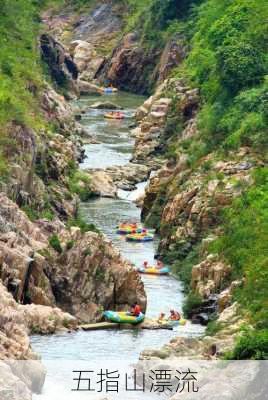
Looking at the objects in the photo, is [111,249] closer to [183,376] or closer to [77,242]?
[77,242]

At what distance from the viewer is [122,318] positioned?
236ft

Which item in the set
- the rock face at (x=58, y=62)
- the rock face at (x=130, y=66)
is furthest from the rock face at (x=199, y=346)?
the rock face at (x=130, y=66)

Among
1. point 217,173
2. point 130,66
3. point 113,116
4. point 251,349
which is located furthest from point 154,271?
point 130,66

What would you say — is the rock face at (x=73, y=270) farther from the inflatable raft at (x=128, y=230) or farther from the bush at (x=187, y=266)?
the inflatable raft at (x=128, y=230)

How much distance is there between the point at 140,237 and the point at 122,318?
23065 mm

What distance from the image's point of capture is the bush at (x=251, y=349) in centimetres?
5581

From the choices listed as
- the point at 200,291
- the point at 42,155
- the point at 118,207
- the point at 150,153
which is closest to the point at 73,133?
the point at 150,153

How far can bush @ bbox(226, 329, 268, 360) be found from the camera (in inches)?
2197

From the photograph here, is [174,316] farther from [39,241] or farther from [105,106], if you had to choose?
[105,106]

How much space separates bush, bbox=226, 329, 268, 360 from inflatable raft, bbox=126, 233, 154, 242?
36.8 metres

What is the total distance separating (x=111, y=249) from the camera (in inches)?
2995

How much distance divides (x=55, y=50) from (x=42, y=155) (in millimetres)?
50997

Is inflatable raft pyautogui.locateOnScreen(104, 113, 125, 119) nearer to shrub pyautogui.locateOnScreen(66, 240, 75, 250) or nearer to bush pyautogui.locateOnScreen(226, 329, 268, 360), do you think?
shrub pyautogui.locateOnScreen(66, 240, 75, 250)

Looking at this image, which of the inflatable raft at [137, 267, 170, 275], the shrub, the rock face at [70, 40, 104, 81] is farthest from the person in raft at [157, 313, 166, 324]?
the rock face at [70, 40, 104, 81]
